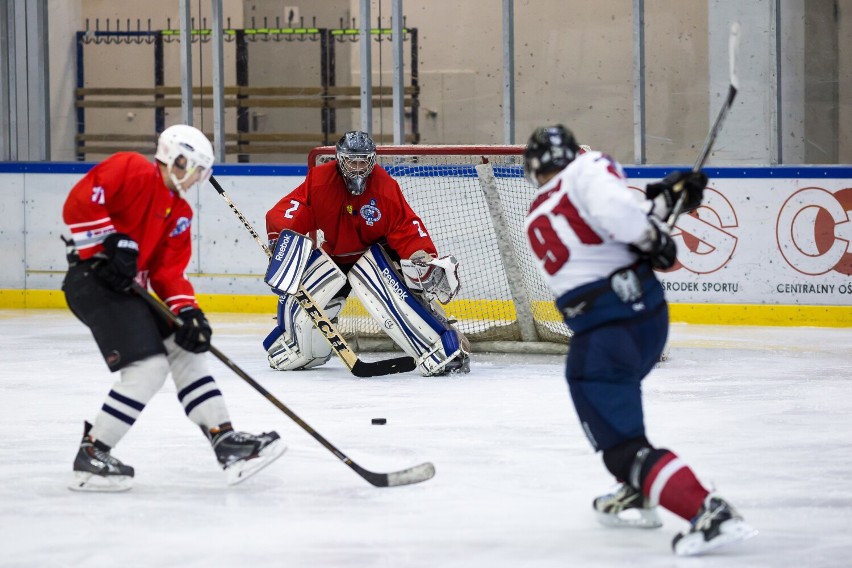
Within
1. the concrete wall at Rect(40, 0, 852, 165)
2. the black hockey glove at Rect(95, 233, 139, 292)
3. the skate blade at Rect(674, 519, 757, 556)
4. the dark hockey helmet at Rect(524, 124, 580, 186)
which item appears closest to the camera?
the skate blade at Rect(674, 519, 757, 556)

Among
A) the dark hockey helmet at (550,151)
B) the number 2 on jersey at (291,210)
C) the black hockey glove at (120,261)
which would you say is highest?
the dark hockey helmet at (550,151)

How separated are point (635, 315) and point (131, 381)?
1.32 meters

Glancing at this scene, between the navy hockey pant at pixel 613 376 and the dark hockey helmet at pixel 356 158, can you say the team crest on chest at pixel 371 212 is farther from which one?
the navy hockey pant at pixel 613 376

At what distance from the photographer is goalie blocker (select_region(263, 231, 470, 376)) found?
5570 millimetres

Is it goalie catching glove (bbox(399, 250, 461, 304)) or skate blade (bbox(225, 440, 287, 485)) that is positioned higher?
goalie catching glove (bbox(399, 250, 461, 304))

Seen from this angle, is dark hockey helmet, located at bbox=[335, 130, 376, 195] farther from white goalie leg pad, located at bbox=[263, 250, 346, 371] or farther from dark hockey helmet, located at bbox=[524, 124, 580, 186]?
dark hockey helmet, located at bbox=[524, 124, 580, 186]

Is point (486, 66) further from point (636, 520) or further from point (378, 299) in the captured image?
point (636, 520)

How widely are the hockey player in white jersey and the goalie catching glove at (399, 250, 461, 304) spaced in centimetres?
260

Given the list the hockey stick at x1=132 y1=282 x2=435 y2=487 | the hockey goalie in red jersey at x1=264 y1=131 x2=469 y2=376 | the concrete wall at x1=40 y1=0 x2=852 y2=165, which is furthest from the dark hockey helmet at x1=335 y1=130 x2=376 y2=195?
the concrete wall at x1=40 y1=0 x2=852 y2=165

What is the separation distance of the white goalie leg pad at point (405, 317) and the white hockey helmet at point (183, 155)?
2256 mm

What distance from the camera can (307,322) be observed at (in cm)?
580

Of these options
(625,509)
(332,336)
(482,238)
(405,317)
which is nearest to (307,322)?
(332,336)

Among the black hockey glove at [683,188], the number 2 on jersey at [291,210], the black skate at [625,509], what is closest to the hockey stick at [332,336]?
the number 2 on jersey at [291,210]

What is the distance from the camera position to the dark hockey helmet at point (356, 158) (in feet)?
18.3
